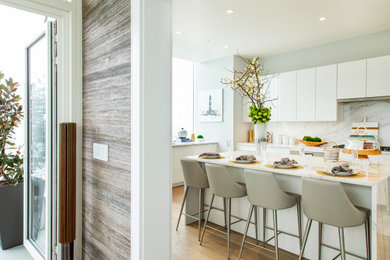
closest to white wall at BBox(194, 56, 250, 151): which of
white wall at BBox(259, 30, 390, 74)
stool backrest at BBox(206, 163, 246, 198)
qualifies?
white wall at BBox(259, 30, 390, 74)

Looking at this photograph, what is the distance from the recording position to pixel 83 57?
1.95 metres

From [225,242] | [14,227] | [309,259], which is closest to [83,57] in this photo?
[14,227]

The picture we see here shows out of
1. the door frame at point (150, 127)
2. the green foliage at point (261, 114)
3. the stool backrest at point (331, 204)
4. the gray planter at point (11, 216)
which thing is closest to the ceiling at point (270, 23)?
the green foliage at point (261, 114)

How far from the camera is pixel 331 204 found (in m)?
1.80

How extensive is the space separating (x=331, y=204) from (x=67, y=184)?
6.41ft

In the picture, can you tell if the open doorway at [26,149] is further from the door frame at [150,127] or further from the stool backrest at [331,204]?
the stool backrest at [331,204]

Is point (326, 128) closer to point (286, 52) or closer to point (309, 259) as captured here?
point (286, 52)

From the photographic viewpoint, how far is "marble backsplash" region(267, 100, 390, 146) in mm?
3909

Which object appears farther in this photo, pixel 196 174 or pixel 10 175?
pixel 196 174

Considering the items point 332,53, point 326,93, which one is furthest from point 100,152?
point 332,53

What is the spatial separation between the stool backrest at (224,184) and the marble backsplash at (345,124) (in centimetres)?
285

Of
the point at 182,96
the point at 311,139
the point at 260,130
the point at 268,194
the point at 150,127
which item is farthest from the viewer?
the point at 182,96

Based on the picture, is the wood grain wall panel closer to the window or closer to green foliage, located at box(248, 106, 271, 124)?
green foliage, located at box(248, 106, 271, 124)

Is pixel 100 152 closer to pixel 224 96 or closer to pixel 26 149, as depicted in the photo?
pixel 26 149
